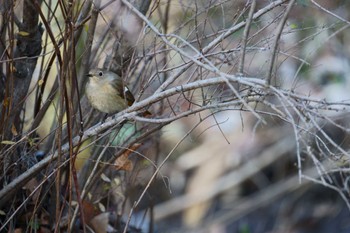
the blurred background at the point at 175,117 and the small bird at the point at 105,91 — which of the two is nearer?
the blurred background at the point at 175,117

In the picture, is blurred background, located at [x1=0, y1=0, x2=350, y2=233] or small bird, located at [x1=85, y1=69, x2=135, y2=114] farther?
small bird, located at [x1=85, y1=69, x2=135, y2=114]

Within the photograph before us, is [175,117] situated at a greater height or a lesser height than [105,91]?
greater

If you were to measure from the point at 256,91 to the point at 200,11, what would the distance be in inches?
45.5

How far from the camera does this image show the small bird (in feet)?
16.5

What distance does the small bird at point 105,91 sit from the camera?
5.02 metres

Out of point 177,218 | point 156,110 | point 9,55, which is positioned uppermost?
point 9,55

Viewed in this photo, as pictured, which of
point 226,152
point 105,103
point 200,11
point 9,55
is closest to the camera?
point 9,55

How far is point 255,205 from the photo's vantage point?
8570 mm

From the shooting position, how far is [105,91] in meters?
5.09

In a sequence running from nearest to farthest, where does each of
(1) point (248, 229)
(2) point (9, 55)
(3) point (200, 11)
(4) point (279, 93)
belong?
(4) point (279, 93) → (2) point (9, 55) → (3) point (200, 11) → (1) point (248, 229)

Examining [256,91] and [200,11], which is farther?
[200,11]

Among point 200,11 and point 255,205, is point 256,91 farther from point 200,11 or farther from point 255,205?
point 255,205

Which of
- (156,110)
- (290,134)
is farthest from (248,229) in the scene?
(156,110)

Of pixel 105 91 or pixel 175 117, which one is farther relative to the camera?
pixel 105 91
